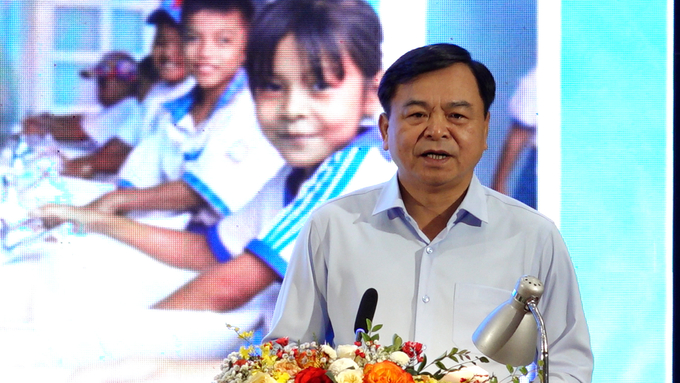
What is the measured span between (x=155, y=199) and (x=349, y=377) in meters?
1.99

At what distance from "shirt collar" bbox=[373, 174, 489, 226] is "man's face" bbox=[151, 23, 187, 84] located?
48.9 inches

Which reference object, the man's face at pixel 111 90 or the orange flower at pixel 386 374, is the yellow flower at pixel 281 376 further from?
the man's face at pixel 111 90

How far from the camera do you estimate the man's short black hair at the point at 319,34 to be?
A: 2.92m

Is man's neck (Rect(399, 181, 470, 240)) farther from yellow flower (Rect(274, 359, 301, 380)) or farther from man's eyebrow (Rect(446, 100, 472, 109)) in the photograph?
yellow flower (Rect(274, 359, 301, 380))

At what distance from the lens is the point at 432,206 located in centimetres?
199

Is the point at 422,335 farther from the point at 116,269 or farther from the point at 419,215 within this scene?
the point at 116,269

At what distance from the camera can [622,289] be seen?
9.68 ft

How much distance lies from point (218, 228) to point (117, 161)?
18.5 inches

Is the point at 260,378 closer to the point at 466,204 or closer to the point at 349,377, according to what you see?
the point at 349,377

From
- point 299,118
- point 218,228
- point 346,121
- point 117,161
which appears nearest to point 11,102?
point 117,161

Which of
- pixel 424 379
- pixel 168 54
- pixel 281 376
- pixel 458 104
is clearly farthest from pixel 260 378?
pixel 168 54

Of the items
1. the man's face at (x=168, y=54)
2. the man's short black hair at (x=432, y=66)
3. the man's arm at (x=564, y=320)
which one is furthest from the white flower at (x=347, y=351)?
the man's face at (x=168, y=54)

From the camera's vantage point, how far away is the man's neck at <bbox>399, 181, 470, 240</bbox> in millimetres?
1970

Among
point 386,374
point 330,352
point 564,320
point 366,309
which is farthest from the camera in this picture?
point 564,320
